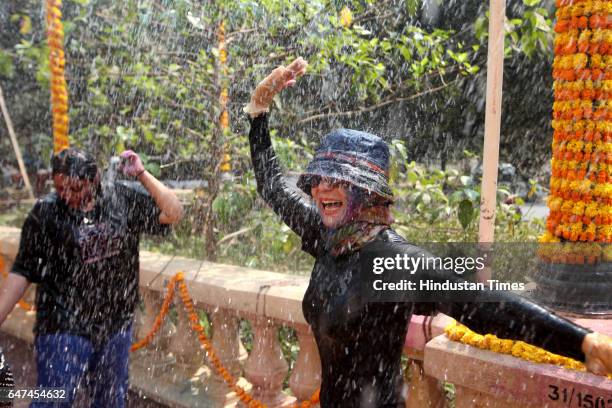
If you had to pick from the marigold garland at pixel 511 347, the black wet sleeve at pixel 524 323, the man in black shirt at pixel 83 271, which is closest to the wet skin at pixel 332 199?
the black wet sleeve at pixel 524 323

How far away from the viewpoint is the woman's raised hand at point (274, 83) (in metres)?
2.33

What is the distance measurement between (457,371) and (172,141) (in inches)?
180

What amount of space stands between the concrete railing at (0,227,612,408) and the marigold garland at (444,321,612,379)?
0.03 meters

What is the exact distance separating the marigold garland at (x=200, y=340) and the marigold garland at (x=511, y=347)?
0.91 meters

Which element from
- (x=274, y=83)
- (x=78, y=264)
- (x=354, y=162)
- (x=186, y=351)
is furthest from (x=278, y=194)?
(x=186, y=351)

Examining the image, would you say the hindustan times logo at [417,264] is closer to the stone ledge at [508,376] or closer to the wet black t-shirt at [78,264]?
the stone ledge at [508,376]

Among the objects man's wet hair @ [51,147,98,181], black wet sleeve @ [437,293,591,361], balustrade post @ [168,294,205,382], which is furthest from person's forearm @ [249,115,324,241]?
balustrade post @ [168,294,205,382]

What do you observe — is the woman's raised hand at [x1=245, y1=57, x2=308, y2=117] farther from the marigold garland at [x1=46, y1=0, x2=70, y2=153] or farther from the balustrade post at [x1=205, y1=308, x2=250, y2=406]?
the marigold garland at [x1=46, y1=0, x2=70, y2=153]

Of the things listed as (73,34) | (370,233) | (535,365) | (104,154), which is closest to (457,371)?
(535,365)

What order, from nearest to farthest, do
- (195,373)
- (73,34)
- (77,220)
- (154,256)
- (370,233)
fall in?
(370,233) < (77,220) < (195,373) < (154,256) < (73,34)

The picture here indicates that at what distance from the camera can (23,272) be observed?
2.95m

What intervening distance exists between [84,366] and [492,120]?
227 cm

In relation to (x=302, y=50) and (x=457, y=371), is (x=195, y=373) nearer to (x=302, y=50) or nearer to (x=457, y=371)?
(x=457, y=371)

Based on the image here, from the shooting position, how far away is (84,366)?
9.59 feet
